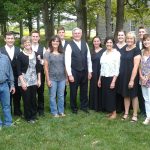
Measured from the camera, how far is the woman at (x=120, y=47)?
908cm

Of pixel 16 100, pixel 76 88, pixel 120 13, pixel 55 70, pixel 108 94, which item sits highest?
pixel 120 13

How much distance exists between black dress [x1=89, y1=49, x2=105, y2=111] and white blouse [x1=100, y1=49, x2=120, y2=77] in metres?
0.37

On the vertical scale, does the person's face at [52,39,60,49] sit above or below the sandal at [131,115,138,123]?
above

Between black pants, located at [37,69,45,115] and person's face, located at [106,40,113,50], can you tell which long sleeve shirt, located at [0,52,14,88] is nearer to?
black pants, located at [37,69,45,115]

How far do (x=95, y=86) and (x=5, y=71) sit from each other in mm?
2666

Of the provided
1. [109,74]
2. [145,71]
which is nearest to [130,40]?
[145,71]

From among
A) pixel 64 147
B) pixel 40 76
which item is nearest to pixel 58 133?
pixel 64 147

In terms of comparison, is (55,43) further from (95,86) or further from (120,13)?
(120,13)

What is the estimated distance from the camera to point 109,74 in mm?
9250

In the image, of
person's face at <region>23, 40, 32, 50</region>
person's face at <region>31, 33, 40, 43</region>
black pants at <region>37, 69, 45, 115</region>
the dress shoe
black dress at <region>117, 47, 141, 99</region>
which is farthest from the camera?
black pants at <region>37, 69, 45, 115</region>

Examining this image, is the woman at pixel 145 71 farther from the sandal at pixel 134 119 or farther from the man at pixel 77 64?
the man at pixel 77 64

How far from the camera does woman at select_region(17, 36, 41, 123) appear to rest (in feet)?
28.3

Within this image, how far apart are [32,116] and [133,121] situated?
2340mm

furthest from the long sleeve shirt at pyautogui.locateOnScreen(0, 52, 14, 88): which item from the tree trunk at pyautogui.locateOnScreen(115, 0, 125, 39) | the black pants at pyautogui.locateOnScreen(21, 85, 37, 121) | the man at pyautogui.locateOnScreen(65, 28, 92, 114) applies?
the tree trunk at pyautogui.locateOnScreen(115, 0, 125, 39)
